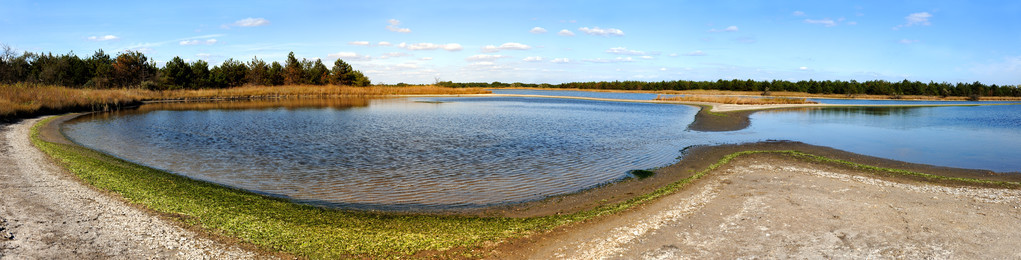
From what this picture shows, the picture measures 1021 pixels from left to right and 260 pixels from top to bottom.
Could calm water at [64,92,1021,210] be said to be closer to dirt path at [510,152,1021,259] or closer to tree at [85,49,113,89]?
dirt path at [510,152,1021,259]

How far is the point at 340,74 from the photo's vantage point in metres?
87.7

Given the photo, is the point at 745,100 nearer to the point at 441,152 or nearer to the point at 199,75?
the point at 441,152

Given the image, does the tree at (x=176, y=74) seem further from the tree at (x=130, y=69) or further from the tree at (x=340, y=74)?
the tree at (x=340, y=74)

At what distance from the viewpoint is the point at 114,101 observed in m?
38.2

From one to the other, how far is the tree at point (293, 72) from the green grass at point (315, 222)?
258 feet

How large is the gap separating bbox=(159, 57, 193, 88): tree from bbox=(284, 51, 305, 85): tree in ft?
59.2

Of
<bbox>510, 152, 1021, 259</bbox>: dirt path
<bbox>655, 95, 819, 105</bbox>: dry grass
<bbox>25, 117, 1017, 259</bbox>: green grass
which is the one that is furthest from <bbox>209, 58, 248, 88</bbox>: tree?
<bbox>510, 152, 1021, 259</bbox>: dirt path

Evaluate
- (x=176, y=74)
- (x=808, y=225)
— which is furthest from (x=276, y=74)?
(x=808, y=225)

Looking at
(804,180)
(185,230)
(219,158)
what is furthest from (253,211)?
(804,180)

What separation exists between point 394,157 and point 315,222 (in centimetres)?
737

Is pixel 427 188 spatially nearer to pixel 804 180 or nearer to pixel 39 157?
pixel 804 180

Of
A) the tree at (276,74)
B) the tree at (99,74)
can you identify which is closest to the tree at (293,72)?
the tree at (276,74)

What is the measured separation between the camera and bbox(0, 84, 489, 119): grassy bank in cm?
2663

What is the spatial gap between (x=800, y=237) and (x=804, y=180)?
4706 mm
